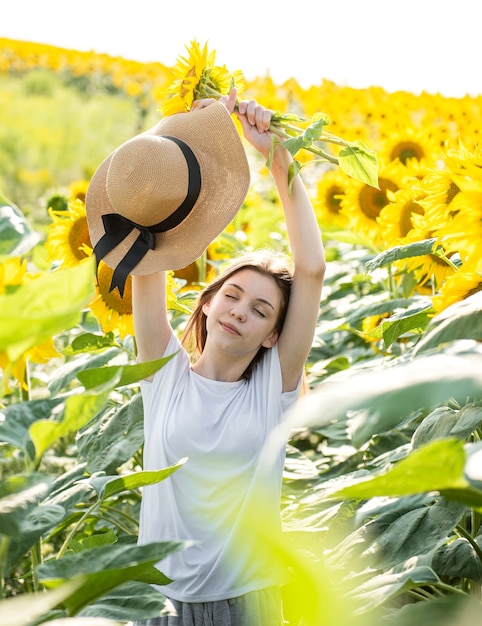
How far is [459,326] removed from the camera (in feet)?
2.46

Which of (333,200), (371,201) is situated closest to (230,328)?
(371,201)

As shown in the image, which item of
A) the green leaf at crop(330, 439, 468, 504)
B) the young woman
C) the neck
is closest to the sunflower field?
the green leaf at crop(330, 439, 468, 504)

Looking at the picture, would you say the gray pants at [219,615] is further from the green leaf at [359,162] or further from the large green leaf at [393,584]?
the green leaf at [359,162]

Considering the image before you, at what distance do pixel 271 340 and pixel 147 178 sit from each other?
15.0 inches

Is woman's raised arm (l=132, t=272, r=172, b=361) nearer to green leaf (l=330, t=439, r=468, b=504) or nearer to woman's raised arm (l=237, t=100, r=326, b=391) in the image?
woman's raised arm (l=237, t=100, r=326, b=391)

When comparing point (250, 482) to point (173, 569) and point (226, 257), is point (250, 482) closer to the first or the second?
point (173, 569)

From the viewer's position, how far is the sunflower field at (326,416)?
546 millimetres

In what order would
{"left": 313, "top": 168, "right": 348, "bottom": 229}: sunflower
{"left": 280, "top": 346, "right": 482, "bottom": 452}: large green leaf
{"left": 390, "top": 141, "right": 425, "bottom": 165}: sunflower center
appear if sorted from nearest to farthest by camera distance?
{"left": 280, "top": 346, "right": 482, "bottom": 452}: large green leaf → {"left": 390, "top": 141, "right": 425, "bottom": 165}: sunflower center → {"left": 313, "top": 168, "right": 348, "bottom": 229}: sunflower

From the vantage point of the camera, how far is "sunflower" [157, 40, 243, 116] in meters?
1.64

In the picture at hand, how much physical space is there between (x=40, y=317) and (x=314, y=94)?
6296 mm

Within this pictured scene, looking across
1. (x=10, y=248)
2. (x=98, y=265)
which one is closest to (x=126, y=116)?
(x=98, y=265)

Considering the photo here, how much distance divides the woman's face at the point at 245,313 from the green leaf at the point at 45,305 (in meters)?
1.00

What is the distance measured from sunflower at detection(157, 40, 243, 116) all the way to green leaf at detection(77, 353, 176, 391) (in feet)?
3.34

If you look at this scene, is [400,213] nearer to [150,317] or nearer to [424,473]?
[150,317]
